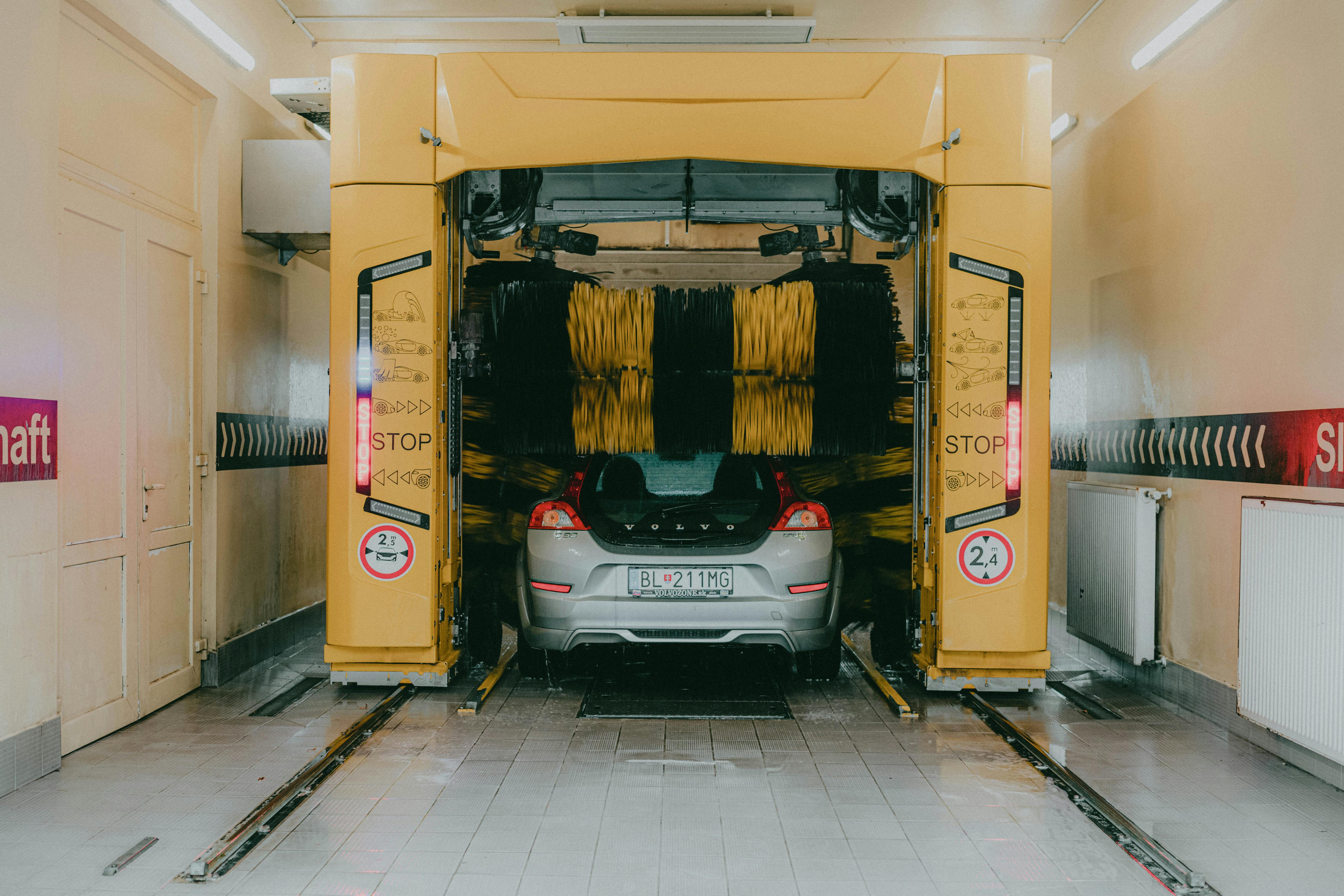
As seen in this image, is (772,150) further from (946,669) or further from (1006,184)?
(946,669)

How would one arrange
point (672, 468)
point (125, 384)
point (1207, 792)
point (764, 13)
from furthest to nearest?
point (764, 13), point (672, 468), point (125, 384), point (1207, 792)

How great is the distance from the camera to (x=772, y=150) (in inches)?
186

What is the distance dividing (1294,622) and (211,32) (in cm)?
613

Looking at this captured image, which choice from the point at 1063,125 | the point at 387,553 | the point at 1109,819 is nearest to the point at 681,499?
the point at 387,553

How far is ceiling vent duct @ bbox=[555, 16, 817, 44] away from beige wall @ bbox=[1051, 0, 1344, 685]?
202cm

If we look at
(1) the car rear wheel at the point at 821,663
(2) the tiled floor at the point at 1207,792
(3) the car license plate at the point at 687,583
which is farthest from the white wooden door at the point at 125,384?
(2) the tiled floor at the point at 1207,792

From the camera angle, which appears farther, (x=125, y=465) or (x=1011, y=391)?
(x=1011, y=391)

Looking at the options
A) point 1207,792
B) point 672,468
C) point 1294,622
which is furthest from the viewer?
point 672,468

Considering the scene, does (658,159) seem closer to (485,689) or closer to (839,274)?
(839,274)

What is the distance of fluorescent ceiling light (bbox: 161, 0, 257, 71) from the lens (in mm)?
4789

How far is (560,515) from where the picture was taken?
4723 mm

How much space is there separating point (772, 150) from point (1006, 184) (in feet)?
4.07

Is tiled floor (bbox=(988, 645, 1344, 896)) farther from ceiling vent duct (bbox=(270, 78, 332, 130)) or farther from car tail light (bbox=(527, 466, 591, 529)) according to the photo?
ceiling vent duct (bbox=(270, 78, 332, 130))

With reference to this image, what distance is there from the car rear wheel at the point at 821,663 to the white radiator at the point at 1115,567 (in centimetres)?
159
